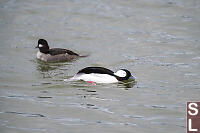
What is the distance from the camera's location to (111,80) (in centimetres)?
1329

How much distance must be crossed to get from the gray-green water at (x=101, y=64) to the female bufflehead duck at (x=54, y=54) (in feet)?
0.86

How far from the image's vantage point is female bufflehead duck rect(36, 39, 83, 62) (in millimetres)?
15812

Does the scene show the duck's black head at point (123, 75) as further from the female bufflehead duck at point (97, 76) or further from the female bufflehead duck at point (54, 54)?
the female bufflehead duck at point (54, 54)

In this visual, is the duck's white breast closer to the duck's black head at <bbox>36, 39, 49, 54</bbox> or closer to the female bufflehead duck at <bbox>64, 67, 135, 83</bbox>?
the female bufflehead duck at <bbox>64, 67, 135, 83</bbox>

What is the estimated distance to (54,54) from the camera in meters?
15.9

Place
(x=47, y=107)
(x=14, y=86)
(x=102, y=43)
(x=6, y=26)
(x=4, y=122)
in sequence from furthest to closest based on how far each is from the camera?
1. (x=6, y=26)
2. (x=102, y=43)
3. (x=14, y=86)
4. (x=47, y=107)
5. (x=4, y=122)

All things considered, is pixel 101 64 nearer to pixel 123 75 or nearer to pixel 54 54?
pixel 54 54

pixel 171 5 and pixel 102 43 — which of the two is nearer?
pixel 102 43

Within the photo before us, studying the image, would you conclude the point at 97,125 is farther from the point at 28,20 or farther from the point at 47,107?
the point at 28,20

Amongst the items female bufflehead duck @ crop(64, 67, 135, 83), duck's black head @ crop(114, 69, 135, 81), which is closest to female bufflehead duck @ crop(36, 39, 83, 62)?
female bufflehead duck @ crop(64, 67, 135, 83)

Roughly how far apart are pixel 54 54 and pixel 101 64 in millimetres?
1662

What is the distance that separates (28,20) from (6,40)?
2.69 meters

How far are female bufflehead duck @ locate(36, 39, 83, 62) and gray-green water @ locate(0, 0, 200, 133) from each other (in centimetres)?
26

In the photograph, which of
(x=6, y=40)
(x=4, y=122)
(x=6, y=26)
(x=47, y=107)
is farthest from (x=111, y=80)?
(x=6, y=26)
